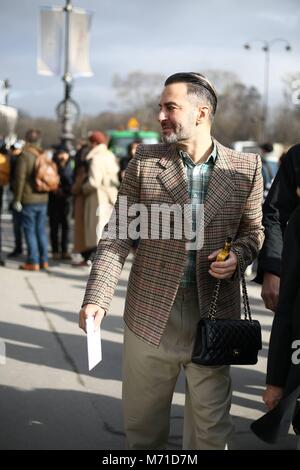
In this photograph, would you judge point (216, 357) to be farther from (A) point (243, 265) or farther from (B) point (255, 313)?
(B) point (255, 313)

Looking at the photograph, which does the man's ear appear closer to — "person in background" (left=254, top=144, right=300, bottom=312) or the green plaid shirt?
the green plaid shirt

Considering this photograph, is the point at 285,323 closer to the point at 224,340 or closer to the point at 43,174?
the point at 224,340

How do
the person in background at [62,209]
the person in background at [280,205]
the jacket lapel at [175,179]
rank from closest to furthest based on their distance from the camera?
the jacket lapel at [175,179], the person in background at [280,205], the person in background at [62,209]

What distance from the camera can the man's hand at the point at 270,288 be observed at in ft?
10.4

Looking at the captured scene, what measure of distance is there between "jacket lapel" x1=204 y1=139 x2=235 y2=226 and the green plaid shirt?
0.11 feet

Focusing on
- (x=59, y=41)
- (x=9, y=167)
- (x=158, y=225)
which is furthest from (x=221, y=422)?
(x=59, y=41)

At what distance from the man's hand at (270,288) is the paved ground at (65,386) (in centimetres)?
66

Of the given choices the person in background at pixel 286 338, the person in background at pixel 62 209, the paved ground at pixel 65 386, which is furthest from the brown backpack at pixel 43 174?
the person in background at pixel 286 338

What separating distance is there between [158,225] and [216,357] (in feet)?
1.98

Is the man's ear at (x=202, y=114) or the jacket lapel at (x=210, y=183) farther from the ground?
the man's ear at (x=202, y=114)

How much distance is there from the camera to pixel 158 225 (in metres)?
2.96

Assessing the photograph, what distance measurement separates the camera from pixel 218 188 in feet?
9.69

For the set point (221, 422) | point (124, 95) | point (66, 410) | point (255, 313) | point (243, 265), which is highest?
point (243, 265)

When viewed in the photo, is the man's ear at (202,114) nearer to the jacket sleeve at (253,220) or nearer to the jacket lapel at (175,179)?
the jacket lapel at (175,179)
